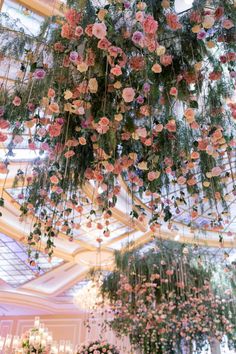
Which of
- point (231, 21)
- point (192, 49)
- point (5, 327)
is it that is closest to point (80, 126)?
point (192, 49)


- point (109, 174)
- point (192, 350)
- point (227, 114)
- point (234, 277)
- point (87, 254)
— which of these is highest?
point (87, 254)

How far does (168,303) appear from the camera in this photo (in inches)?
289

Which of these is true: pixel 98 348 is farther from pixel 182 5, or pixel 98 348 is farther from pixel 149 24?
pixel 149 24

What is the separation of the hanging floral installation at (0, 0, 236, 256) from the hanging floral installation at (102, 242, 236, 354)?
4445 millimetres

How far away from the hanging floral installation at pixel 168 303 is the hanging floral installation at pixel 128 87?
4.44 meters

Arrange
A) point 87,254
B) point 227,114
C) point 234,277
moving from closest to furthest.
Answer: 1. point 227,114
2. point 234,277
3. point 87,254

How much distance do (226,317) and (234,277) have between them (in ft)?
4.25

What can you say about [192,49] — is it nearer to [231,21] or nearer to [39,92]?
[231,21]

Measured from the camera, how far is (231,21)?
195 cm

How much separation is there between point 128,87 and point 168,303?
6.27 meters

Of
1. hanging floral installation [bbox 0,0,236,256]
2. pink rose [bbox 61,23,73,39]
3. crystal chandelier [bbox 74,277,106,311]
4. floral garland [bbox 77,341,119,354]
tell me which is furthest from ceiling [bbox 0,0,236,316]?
pink rose [bbox 61,23,73,39]

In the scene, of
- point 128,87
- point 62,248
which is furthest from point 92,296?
point 128,87

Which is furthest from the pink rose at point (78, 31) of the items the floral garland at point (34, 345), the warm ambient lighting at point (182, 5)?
the floral garland at point (34, 345)

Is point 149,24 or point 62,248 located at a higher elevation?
point 62,248
